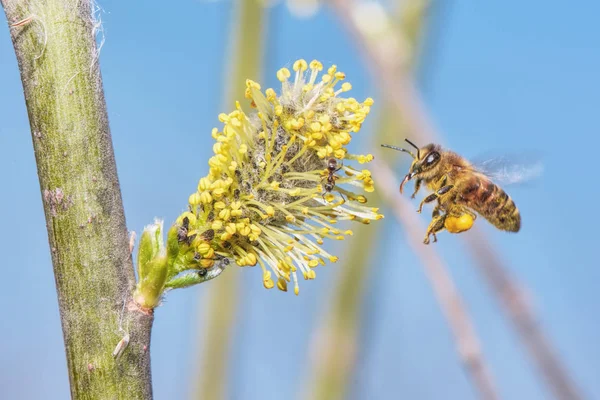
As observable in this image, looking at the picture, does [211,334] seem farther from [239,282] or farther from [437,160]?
[437,160]

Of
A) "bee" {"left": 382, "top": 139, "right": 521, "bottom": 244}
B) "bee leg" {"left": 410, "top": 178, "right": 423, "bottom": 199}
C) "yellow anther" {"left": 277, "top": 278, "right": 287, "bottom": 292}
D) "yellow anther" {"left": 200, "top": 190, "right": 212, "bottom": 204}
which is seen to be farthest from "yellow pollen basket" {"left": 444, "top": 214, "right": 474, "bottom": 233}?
"yellow anther" {"left": 200, "top": 190, "right": 212, "bottom": 204}

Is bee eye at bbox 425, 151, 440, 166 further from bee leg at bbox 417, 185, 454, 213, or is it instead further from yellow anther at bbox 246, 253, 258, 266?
yellow anther at bbox 246, 253, 258, 266

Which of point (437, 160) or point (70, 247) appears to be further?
point (437, 160)

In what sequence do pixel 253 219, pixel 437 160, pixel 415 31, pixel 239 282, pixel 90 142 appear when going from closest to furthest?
Answer: pixel 90 142 → pixel 253 219 → pixel 437 160 → pixel 415 31 → pixel 239 282

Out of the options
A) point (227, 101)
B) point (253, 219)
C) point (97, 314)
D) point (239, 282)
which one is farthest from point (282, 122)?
point (239, 282)

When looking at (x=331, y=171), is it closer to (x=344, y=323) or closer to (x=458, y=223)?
(x=458, y=223)

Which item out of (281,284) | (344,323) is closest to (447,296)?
(281,284)
